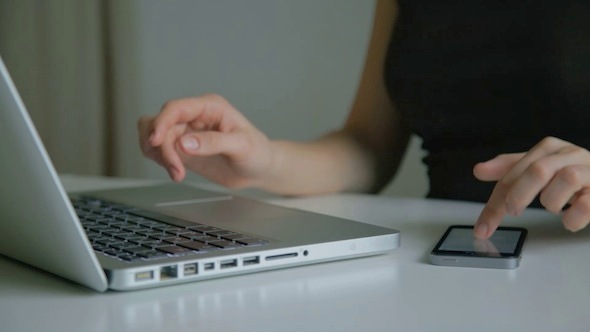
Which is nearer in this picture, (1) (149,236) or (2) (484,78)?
(1) (149,236)

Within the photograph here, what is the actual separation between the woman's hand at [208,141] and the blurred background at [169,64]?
4.43ft

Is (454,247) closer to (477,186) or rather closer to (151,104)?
(477,186)

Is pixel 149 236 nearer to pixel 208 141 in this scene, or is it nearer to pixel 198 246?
pixel 198 246

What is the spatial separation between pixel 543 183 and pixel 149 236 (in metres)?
0.33

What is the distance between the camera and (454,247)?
806mm

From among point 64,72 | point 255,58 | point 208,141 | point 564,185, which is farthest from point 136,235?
point 64,72

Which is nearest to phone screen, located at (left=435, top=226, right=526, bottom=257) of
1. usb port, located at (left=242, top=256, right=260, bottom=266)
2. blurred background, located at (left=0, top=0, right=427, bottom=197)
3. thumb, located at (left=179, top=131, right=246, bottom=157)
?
usb port, located at (left=242, top=256, right=260, bottom=266)

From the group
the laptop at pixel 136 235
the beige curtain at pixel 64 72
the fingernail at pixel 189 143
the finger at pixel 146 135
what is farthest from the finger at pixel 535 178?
the beige curtain at pixel 64 72

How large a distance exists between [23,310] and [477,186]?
0.77 m

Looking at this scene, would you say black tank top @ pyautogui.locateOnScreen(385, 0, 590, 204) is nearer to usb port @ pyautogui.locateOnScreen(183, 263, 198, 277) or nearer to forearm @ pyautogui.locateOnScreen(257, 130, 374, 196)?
forearm @ pyautogui.locateOnScreen(257, 130, 374, 196)

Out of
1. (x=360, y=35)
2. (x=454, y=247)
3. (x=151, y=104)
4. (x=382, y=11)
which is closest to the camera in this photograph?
(x=454, y=247)

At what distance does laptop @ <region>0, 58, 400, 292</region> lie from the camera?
641 millimetres

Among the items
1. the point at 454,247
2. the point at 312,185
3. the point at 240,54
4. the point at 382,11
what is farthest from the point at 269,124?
the point at 454,247

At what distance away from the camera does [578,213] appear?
819mm
